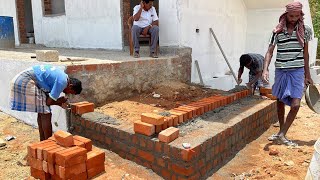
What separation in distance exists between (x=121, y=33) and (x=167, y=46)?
4.67 ft

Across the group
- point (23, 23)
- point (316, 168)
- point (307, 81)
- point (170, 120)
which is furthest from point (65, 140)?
point (23, 23)

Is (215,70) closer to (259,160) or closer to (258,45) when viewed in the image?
(258,45)

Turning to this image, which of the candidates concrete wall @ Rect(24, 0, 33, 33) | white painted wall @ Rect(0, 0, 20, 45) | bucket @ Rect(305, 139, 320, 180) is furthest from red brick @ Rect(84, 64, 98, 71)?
concrete wall @ Rect(24, 0, 33, 33)

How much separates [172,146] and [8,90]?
11.3 ft

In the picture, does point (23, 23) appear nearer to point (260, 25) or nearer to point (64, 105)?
point (260, 25)

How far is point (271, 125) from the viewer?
15.2 feet

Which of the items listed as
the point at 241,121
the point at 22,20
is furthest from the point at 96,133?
the point at 22,20

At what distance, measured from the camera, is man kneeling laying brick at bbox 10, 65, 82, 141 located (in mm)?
3139

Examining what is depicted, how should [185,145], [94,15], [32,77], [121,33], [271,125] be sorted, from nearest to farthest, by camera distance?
[185,145]
[32,77]
[271,125]
[121,33]
[94,15]

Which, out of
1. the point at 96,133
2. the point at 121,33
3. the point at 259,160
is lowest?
the point at 259,160

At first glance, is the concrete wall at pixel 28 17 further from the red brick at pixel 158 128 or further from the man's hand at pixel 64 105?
the red brick at pixel 158 128

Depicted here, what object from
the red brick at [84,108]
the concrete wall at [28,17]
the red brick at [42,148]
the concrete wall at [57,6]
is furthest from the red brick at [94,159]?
the concrete wall at [28,17]

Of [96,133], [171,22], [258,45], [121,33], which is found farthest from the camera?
[258,45]

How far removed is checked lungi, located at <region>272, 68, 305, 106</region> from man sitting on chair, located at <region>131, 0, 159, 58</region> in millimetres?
2345
